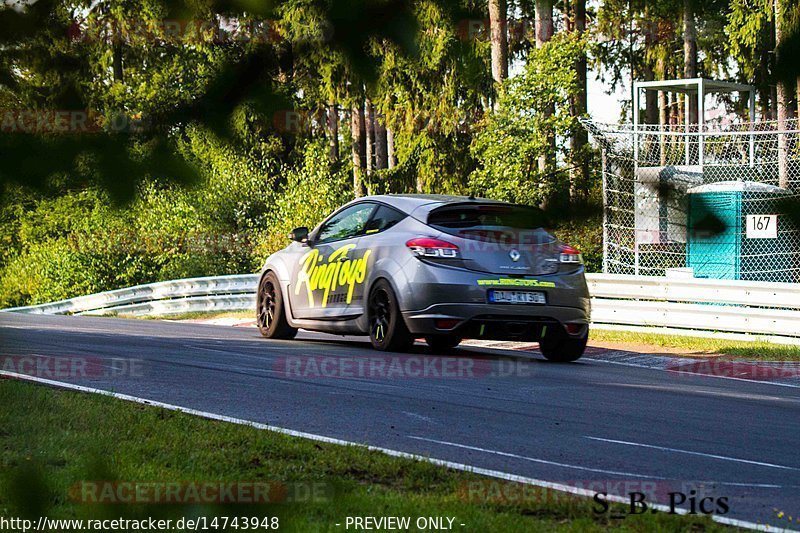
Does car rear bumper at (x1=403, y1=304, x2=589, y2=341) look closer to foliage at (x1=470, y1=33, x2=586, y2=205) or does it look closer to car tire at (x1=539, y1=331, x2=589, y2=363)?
car tire at (x1=539, y1=331, x2=589, y2=363)

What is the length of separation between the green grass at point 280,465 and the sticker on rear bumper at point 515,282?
4.13 metres

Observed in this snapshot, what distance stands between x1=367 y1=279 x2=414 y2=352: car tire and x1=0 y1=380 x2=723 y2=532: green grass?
13.2 feet

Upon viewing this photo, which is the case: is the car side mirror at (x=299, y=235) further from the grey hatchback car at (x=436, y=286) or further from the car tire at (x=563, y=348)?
the car tire at (x=563, y=348)

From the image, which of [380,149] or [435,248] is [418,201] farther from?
[380,149]

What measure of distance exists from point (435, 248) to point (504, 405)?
271 cm

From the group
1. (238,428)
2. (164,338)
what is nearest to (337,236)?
(164,338)

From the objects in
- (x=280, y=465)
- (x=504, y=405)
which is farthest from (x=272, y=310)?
(x=280, y=465)

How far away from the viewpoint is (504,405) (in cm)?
899

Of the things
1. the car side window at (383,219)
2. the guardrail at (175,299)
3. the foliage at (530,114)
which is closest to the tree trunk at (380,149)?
the guardrail at (175,299)

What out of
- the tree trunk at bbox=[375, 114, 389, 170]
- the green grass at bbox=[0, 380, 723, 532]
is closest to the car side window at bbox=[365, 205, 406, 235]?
the green grass at bbox=[0, 380, 723, 532]

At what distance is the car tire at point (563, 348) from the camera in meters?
12.3

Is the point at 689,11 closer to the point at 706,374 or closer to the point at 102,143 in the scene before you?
the point at 102,143

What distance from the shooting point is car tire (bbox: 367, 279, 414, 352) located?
11727 millimetres

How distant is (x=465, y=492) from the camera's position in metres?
5.62
